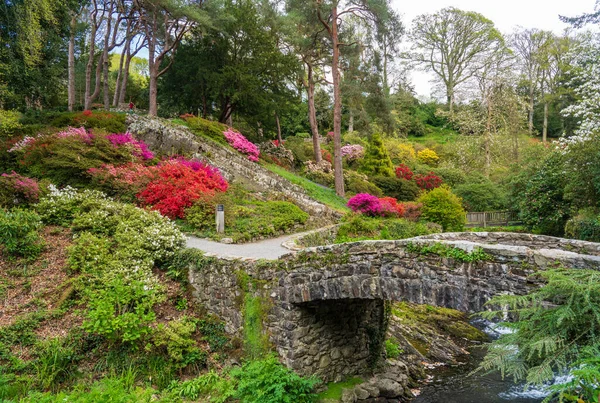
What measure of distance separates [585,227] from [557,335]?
11039 mm

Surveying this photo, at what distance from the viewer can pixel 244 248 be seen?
32.4 feet

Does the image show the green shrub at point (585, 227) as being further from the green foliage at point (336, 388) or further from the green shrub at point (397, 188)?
the green shrub at point (397, 188)

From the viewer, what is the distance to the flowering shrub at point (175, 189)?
11680mm

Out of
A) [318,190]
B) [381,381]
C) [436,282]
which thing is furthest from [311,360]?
[318,190]

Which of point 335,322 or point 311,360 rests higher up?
point 335,322

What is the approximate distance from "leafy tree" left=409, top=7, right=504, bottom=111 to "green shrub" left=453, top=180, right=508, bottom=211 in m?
16.2

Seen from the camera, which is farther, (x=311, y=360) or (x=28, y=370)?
(x=311, y=360)

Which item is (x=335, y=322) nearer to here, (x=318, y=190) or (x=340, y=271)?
(x=340, y=271)

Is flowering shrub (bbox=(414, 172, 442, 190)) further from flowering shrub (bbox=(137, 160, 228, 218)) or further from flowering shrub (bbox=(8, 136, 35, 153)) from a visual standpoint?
flowering shrub (bbox=(8, 136, 35, 153))

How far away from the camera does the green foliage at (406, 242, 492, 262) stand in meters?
4.92

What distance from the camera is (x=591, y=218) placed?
11836mm

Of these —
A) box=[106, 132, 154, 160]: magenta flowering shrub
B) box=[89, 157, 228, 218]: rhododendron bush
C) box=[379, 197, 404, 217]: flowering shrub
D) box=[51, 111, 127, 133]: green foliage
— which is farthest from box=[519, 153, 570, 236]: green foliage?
box=[51, 111, 127, 133]: green foliage

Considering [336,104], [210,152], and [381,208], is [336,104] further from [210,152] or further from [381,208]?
[210,152]

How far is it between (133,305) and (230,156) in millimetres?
11016
